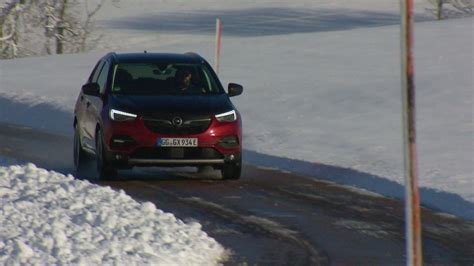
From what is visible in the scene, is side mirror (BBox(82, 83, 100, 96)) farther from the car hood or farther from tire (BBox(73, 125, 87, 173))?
tire (BBox(73, 125, 87, 173))

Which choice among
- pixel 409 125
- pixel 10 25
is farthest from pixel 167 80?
pixel 10 25

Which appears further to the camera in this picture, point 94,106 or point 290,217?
point 94,106

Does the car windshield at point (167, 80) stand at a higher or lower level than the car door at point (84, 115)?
higher

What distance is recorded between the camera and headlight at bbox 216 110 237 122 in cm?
1534

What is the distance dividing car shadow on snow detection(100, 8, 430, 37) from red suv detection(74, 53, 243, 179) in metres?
48.0

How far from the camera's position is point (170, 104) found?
1528cm

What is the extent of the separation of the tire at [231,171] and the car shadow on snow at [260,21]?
48440mm

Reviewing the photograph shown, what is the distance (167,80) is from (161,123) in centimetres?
117

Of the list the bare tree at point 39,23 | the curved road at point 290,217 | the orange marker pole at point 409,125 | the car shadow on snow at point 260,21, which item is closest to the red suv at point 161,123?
the curved road at point 290,217

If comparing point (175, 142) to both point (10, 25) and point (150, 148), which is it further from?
point (10, 25)

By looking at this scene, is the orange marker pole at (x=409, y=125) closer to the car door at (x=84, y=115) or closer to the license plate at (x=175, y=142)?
the license plate at (x=175, y=142)

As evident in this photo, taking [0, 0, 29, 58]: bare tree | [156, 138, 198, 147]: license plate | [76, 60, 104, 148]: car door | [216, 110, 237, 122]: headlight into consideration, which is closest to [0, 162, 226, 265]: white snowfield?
[156, 138, 198, 147]: license plate

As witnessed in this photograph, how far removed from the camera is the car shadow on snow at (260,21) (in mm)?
66875

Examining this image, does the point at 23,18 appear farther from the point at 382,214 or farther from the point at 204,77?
the point at 382,214
